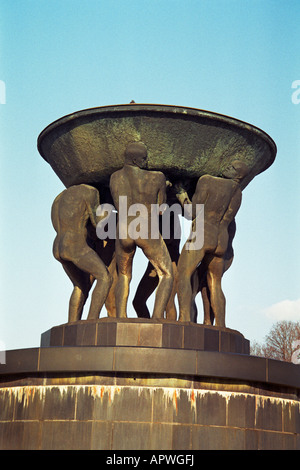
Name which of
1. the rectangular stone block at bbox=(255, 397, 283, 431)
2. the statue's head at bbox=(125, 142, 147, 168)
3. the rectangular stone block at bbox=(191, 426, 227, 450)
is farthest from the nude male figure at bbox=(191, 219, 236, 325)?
the rectangular stone block at bbox=(191, 426, 227, 450)

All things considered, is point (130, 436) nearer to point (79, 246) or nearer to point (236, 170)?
point (79, 246)

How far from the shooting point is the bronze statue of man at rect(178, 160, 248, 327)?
10828 millimetres

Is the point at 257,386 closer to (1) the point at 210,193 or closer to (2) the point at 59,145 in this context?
(1) the point at 210,193

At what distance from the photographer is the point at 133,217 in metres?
10.6

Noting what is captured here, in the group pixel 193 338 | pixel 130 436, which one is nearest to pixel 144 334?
pixel 193 338

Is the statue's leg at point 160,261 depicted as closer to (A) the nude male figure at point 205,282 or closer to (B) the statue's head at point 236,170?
(A) the nude male figure at point 205,282

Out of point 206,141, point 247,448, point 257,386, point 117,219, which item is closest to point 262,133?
point 206,141

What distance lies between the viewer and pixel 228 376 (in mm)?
9328

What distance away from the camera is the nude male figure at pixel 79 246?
10.7m

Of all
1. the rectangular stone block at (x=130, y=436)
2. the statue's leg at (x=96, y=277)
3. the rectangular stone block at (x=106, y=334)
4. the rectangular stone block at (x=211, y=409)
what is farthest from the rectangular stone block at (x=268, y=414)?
the statue's leg at (x=96, y=277)

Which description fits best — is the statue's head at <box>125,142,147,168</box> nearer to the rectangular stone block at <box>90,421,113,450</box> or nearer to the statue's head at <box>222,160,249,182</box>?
the statue's head at <box>222,160,249,182</box>

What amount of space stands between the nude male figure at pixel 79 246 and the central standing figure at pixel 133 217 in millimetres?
320

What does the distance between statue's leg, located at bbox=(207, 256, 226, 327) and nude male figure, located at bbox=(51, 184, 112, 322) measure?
163 cm
